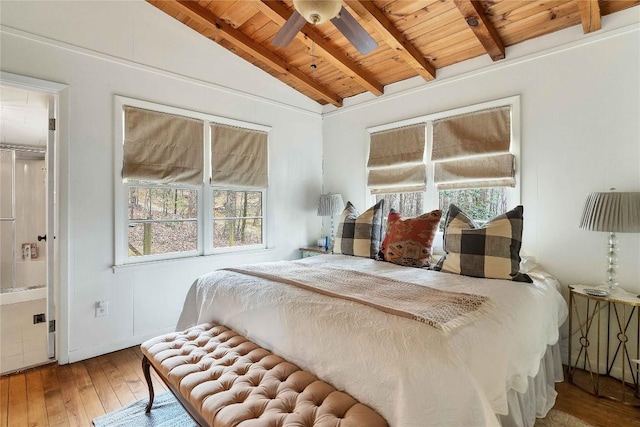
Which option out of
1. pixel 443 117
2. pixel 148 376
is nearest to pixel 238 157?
pixel 443 117

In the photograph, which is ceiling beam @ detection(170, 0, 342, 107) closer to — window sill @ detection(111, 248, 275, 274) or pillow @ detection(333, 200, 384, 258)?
pillow @ detection(333, 200, 384, 258)

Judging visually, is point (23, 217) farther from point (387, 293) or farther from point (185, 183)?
point (387, 293)

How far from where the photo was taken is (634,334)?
2205mm

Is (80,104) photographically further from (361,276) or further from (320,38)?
(361,276)

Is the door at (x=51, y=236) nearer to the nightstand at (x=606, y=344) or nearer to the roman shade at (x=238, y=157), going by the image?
the roman shade at (x=238, y=157)

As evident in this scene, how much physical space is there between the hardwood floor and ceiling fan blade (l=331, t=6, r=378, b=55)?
2.66 meters

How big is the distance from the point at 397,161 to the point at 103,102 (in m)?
2.94

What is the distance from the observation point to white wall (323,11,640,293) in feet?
7.32

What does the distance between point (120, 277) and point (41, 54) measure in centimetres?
190

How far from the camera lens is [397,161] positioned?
Answer: 357 centimetres

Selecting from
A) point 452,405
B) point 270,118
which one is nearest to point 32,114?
point 270,118

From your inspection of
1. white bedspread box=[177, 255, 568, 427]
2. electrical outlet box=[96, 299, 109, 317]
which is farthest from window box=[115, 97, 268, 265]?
white bedspread box=[177, 255, 568, 427]

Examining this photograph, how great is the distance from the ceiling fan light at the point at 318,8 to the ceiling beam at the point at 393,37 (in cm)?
95

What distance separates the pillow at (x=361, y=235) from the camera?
304cm
